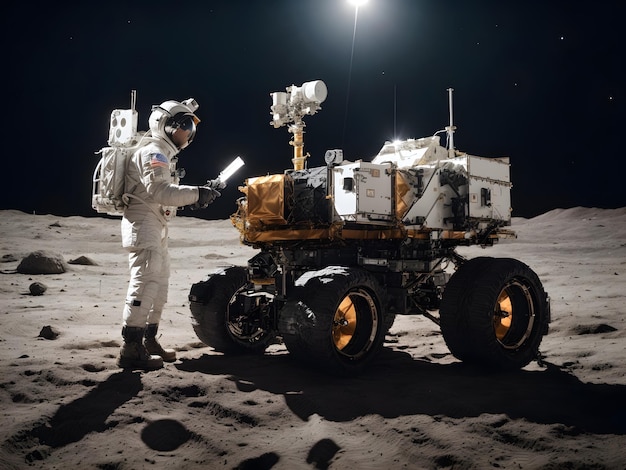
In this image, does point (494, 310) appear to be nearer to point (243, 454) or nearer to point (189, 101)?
point (243, 454)

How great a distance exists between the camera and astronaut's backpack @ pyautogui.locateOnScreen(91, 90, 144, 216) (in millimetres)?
4727

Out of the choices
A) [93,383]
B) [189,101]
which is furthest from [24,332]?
[189,101]

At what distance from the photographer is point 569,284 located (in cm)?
1058

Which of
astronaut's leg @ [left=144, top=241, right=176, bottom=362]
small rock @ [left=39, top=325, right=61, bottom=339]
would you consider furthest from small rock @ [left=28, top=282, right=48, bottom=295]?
astronaut's leg @ [left=144, top=241, right=176, bottom=362]

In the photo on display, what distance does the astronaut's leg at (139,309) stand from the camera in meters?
4.46

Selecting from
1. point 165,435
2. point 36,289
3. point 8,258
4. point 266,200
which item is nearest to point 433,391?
point 165,435

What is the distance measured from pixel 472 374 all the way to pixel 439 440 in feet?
5.44

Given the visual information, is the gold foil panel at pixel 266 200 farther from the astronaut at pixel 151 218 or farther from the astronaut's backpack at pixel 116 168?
the astronaut's backpack at pixel 116 168

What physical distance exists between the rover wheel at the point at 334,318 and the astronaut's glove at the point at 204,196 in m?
1.06

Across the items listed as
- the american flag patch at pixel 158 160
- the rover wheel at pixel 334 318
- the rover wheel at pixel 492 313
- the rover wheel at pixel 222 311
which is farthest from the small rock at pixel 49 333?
the rover wheel at pixel 492 313

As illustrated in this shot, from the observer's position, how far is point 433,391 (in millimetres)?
4020

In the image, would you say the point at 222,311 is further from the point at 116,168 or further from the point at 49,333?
the point at 49,333

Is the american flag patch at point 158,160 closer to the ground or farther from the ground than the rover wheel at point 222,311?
farther from the ground

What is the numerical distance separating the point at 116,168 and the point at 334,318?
7.42 ft
